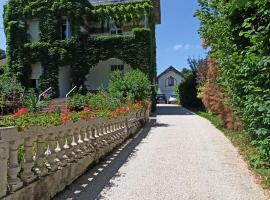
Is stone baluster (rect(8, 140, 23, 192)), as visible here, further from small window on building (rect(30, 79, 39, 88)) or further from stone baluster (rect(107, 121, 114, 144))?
small window on building (rect(30, 79, 39, 88))

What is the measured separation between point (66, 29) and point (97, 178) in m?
27.0

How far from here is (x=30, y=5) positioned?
112 ft

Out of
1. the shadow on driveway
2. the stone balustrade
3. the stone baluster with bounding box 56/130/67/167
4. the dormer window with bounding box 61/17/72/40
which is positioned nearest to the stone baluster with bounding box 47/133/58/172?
the stone balustrade

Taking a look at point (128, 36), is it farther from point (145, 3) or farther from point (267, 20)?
point (267, 20)

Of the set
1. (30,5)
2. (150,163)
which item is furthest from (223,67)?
(30,5)

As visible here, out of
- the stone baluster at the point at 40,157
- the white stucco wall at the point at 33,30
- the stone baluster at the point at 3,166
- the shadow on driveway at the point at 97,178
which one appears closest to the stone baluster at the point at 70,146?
the shadow on driveway at the point at 97,178

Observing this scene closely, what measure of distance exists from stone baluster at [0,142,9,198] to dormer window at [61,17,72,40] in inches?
1167

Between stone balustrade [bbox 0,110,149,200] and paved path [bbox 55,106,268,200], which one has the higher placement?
stone balustrade [bbox 0,110,149,200]

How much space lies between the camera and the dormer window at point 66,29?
111 ft

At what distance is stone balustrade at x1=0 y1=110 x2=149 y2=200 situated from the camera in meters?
5.14

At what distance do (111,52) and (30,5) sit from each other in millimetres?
7743

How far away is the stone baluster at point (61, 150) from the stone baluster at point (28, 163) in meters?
1.31

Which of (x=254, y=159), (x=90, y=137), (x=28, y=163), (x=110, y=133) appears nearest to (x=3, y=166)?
(x=28, y=163)

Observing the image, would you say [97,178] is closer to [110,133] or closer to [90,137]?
[90,137]
